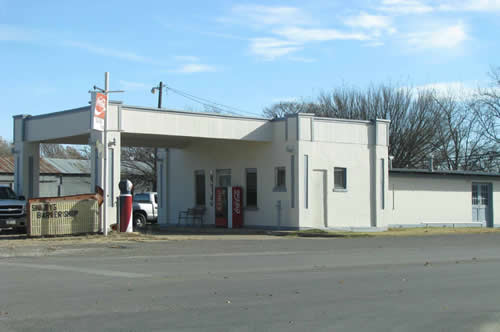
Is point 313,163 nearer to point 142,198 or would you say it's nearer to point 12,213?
point 142,198

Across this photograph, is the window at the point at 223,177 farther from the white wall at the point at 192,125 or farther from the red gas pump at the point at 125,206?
the red gas pump at the point at 125,206

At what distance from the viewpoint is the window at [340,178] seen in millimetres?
27516

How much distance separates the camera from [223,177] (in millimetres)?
29594

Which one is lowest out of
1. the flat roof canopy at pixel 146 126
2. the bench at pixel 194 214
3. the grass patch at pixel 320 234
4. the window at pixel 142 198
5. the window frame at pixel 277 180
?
the grass patch at pixel 320 234

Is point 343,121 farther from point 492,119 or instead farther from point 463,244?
point 492,119

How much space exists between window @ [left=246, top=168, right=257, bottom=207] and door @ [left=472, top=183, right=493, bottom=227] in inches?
501

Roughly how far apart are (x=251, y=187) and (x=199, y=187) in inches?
143

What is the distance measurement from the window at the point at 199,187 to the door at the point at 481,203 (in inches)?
559

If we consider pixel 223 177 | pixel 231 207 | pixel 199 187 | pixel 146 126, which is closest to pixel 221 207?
pixel 231 207

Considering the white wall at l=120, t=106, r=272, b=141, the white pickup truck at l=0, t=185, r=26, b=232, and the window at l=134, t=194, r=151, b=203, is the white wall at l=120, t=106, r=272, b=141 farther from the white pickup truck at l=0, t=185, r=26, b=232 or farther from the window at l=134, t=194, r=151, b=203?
the window at l=134, t=194, r=151, b=203

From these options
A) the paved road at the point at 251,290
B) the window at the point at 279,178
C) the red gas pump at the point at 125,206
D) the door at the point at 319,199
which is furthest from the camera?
the window at the point at 279,178

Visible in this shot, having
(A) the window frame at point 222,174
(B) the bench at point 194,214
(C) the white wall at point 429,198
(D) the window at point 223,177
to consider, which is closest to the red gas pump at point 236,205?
(A) the window frame at point 222,174

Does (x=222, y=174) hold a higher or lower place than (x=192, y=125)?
lower

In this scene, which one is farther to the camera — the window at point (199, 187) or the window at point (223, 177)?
the window at point (199, 187)
